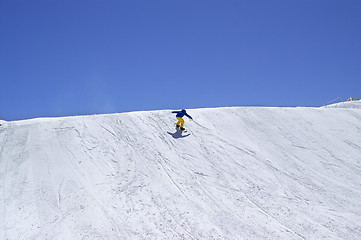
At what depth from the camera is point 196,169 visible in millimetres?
12547

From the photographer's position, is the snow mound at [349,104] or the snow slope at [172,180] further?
the snow mound at [349,104]

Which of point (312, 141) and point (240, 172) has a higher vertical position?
point (312, 141)

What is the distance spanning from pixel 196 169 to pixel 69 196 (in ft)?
18.0

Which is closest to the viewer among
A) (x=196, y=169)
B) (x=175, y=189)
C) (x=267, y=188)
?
(x=175, y=189)

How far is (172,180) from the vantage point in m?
11.6

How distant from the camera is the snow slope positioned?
9.10m

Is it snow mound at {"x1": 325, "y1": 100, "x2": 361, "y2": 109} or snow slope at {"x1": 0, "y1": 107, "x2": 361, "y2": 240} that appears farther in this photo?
snow mound at {"x1": 325, "y1": 100, "x2": 361, "y2": 109}

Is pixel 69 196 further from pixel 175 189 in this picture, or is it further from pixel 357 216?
pixel 357 216

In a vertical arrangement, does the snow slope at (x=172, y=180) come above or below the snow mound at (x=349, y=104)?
below

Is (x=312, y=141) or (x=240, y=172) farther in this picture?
(x=312, y=141)

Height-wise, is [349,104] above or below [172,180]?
above

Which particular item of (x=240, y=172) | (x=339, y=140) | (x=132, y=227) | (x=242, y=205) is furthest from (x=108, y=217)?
(x=339, y=140)

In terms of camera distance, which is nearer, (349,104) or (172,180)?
(172,180)

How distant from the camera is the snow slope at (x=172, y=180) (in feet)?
29.9
